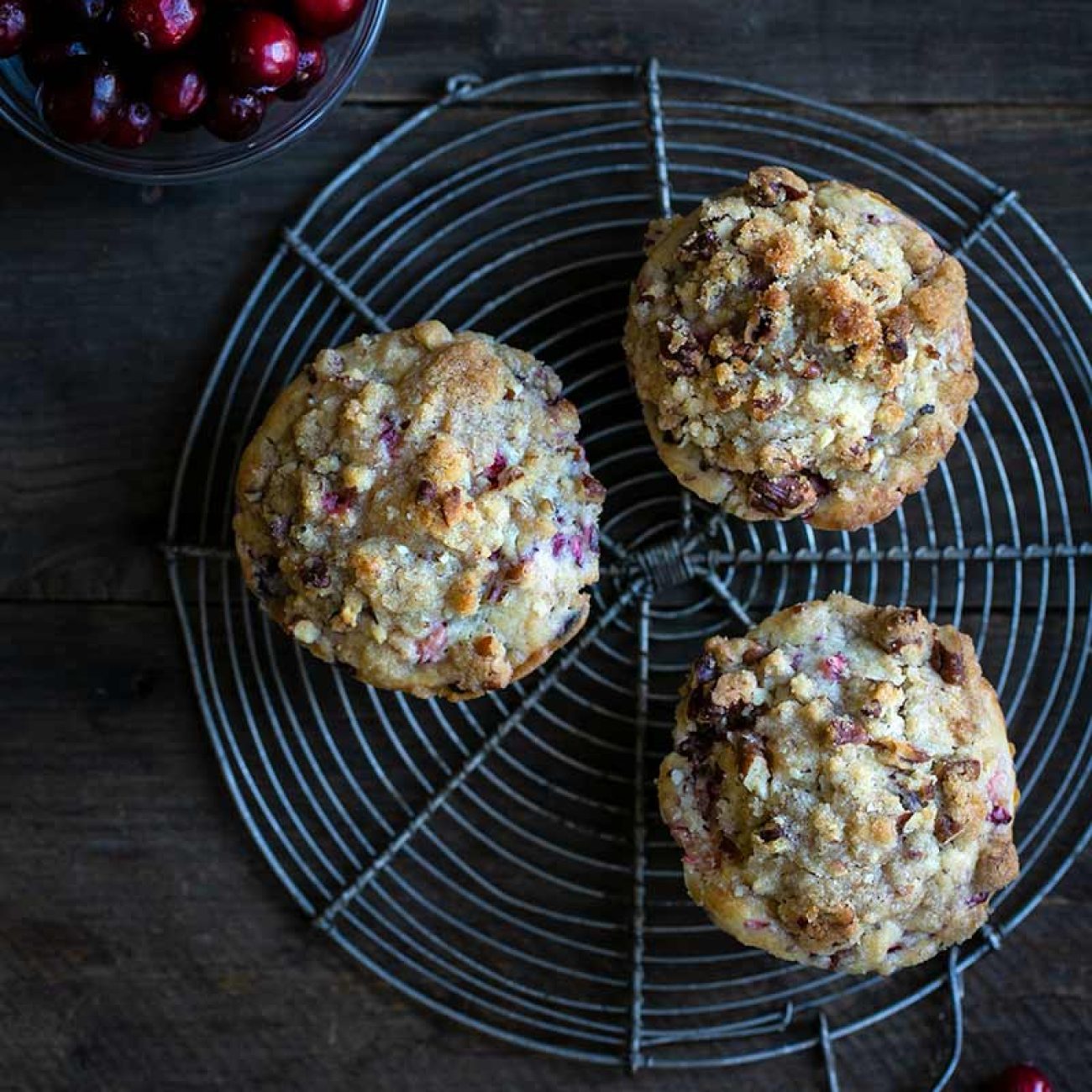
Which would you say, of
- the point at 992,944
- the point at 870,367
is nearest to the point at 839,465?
the point at 870,367

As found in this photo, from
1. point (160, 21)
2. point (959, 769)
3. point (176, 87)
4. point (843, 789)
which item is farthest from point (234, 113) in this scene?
point (959, 769)

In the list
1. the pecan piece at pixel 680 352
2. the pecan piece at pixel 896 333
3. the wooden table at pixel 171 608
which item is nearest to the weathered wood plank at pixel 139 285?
the wooden table at pixel 171 608

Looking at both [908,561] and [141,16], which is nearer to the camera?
[141,16]

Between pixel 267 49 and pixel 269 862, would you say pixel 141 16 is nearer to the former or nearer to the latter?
pixel 267 49

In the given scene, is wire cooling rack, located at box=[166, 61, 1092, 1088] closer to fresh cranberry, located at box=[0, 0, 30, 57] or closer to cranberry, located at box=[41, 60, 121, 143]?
cranberry, located at box=[41, 60, 121, 143]

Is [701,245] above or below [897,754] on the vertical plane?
above

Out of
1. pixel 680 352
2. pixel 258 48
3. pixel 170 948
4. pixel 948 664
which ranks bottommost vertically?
pixel 170 948

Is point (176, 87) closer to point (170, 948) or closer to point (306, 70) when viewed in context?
point (306, 70)
